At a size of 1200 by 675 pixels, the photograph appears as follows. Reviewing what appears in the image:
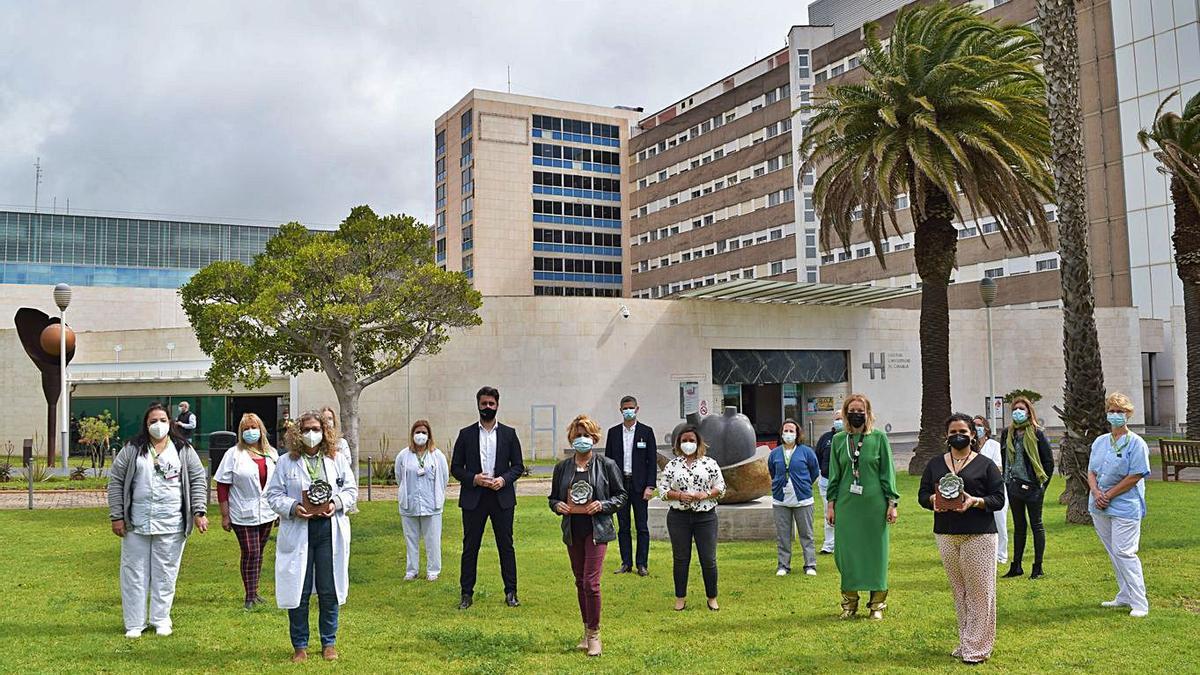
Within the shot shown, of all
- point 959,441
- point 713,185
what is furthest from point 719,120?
point 959,441

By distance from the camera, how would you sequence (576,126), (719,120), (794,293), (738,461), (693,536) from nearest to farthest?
1. (693,536)
2. (738,461)
3. (794,293)
4. (719,120)
5. (576,126)

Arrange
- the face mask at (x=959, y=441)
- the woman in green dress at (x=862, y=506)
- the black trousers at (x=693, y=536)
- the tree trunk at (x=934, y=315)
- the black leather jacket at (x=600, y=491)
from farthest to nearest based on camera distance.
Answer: the tree trunk at (x=934, y=315), the black trousers at (x=693, y=536), the woman in green dress at (x=862, y=506), the black leather jacket at (x=600, y=491), the face mask at (x=959, y=441)

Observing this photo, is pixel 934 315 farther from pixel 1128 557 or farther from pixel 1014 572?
pixel 1128 557

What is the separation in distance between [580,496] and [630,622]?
1.65 metres

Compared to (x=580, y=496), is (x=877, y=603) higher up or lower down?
lower down

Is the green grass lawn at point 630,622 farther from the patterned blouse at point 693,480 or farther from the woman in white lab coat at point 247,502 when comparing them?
the patterned blouse at point 693,480

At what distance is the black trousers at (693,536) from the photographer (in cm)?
876

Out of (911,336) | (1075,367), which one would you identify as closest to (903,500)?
(1075,367)

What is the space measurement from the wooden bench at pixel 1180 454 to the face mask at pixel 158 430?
19.9 m

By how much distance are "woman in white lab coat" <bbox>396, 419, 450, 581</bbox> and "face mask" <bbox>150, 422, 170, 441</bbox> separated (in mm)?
3075

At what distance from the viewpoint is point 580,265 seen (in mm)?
81688

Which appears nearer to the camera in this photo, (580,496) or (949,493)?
(949,493)

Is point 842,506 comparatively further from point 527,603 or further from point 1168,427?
point 1168,427

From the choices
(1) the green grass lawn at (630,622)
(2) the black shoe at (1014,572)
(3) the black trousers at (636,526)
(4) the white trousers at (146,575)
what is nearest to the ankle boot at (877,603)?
(1) the green grass lawn at (630,622)
